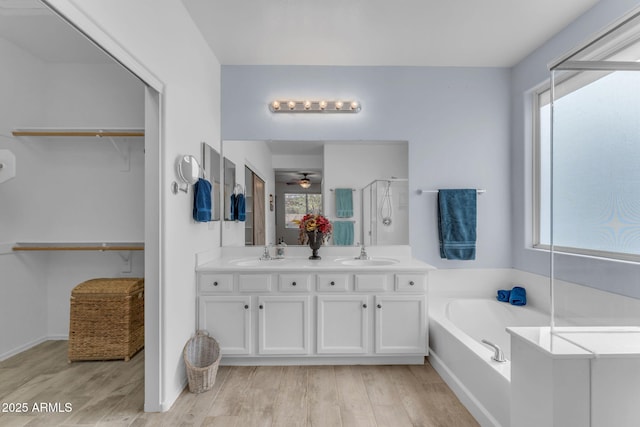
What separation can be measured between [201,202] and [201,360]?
118 cm

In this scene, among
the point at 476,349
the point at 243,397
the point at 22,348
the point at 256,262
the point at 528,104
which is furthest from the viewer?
the point at 528,104

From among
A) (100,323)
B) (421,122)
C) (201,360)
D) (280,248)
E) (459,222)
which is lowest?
(201,360)

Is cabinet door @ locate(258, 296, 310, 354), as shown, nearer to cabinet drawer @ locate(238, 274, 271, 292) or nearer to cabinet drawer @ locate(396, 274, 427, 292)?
cabinet drawer @ locate(238, 274, 271, 292)

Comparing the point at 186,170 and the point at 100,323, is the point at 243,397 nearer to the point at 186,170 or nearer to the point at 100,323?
the point at 100,323

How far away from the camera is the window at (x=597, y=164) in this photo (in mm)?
1191

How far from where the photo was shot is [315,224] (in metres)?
3.07

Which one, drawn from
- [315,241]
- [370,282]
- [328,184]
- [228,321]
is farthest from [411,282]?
[228,321]

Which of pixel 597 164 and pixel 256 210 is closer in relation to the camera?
pixel 597 164

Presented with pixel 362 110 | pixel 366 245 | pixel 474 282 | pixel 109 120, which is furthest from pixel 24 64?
pixel 474 282

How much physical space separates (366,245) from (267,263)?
94 centimetres

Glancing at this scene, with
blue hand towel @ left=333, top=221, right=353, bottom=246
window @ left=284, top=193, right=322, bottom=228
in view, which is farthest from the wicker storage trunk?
blue hand towel @ left=333, top=221, right=353, bottom=246

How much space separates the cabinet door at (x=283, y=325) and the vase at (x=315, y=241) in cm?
53

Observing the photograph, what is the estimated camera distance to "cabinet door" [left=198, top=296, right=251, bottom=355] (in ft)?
8.64

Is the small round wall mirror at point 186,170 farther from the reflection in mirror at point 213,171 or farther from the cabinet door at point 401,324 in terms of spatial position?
the cabinet door at point 401,324
